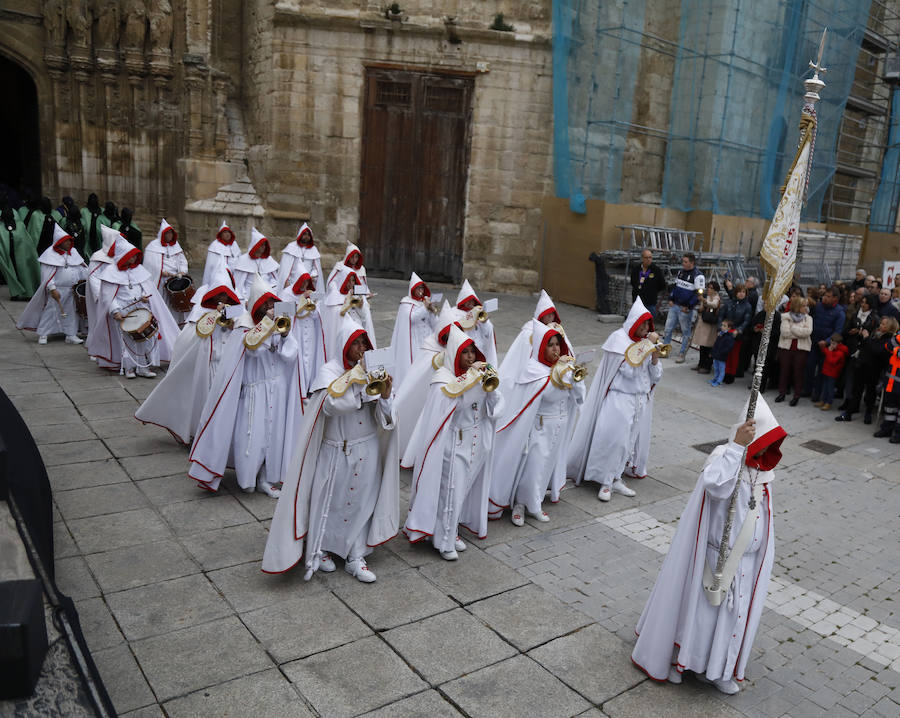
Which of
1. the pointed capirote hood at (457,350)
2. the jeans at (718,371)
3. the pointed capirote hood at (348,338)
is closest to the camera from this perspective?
the pointed capirote hood at (348,338)

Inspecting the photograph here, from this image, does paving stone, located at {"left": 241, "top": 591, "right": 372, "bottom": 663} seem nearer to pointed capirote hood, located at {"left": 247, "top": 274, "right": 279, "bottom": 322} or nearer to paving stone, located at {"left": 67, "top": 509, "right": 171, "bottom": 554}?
paving stone, located at {"left": 67, "top": 509, "right": 171, "bottom": 554}

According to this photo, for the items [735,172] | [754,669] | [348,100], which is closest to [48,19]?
[348,100]

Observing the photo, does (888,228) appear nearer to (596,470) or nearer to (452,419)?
(596,470)

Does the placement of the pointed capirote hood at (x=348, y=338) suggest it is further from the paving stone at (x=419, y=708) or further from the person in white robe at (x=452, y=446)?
the paving stone at (x=419, y=708)

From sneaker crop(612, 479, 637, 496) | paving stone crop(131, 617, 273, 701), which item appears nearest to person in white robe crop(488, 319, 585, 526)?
sneaker crop(612, 479, 637, 496)

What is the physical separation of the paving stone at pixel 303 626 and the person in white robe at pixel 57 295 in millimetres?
8970

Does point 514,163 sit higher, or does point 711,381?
point 514,163

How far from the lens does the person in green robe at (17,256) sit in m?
15.2

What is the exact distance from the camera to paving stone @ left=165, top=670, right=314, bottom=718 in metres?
4.48

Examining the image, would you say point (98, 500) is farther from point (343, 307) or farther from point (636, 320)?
point (636, 320)

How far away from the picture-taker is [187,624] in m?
5.31

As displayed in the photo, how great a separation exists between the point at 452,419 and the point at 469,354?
0.57 metres

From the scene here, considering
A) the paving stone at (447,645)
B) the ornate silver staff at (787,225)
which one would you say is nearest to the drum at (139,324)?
the paving stone at (447,645)

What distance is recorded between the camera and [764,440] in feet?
15.2
